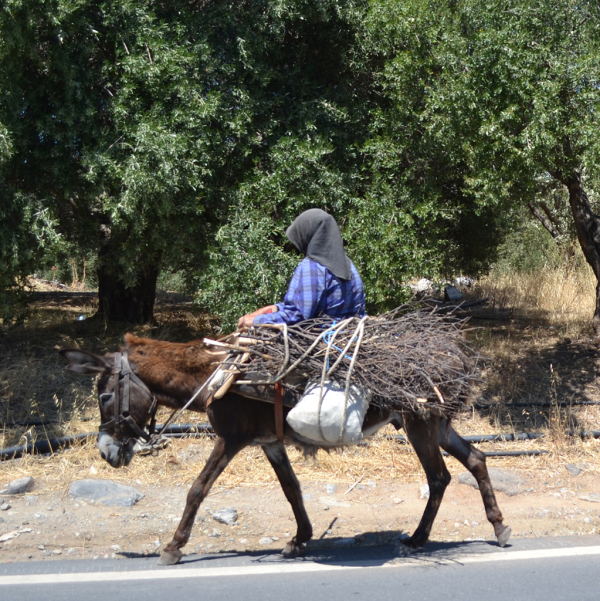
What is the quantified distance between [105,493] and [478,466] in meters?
3.43

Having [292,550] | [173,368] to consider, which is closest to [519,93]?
[173,368]

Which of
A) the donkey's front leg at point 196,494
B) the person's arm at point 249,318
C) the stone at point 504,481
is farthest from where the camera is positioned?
the stone at point 504,481

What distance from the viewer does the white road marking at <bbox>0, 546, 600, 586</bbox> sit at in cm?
466

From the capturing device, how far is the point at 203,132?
815cm

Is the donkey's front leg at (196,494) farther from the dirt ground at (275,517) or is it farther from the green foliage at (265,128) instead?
the green foliage at (265,128)

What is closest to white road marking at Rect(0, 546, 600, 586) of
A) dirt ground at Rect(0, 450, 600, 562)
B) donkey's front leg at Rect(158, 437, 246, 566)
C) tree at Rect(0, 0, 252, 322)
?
donkey's front leg at Rect(158, 437, 246, 566)

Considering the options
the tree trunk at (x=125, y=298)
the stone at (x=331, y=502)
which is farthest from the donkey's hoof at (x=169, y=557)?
the tree trunk at (x=125, y=298)

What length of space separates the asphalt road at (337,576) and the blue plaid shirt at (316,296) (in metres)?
1.82

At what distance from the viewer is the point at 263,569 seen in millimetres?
4859

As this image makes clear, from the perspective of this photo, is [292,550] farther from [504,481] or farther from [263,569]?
[504,481]

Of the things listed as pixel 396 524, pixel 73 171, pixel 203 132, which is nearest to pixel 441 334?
pixel 396 524

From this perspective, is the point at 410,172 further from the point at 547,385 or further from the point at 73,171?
→ the point at 73,171

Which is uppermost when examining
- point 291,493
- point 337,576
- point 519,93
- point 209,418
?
point 519,93

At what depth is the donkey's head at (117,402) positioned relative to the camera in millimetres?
4812
